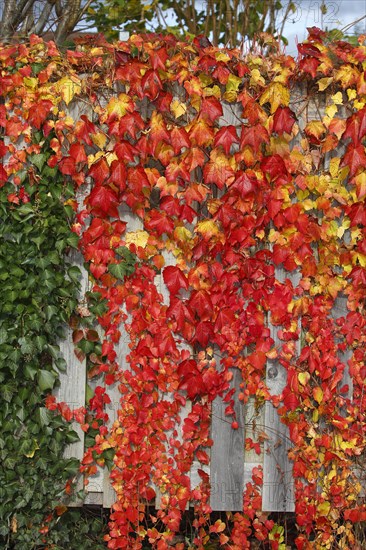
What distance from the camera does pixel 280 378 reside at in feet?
10.6

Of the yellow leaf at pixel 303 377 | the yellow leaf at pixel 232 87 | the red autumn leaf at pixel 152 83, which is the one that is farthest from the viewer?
the yellow leaf at pixel 303 377

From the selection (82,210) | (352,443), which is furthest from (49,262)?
(352,443)

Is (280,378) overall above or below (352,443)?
above

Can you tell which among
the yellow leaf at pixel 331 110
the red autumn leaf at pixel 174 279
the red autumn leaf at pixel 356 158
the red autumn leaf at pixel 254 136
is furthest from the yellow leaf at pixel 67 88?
the red autumn leaf at pixel 356 158

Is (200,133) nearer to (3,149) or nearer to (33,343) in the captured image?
(3,149)

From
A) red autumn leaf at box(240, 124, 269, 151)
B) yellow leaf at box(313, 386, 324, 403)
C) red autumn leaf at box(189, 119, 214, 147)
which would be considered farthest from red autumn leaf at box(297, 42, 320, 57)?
yellow leaf at box(313, 386, 324, 403)

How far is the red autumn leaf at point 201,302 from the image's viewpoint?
3.09 metres

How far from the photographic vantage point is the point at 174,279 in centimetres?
310

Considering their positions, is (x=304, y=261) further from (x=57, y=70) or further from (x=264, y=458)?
(x=57, y=70)

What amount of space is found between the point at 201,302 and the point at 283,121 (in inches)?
33.3

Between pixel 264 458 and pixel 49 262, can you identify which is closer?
pixel 49 262

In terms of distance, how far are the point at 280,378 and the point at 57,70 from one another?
5.47 feet

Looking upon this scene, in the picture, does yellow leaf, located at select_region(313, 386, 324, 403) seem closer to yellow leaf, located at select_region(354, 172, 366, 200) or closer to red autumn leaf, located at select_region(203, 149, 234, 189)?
yellow leaf, located at select_region(354, 172, 366, 200)

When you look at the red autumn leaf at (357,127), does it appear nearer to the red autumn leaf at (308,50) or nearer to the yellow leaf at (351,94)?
the yellow leaf at (351,94)
